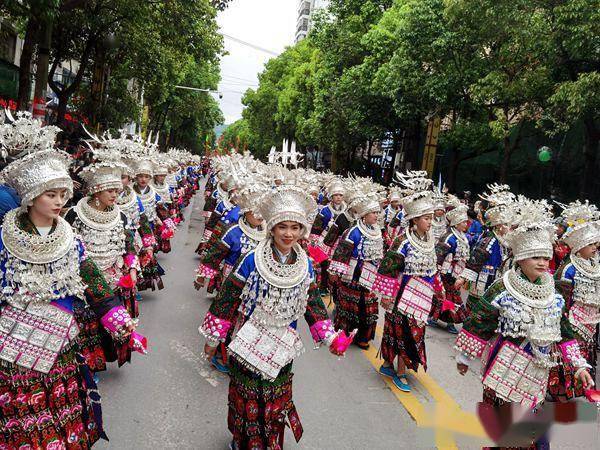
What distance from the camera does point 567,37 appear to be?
12773mm

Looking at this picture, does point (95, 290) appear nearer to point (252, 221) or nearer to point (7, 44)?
point (252, 221)

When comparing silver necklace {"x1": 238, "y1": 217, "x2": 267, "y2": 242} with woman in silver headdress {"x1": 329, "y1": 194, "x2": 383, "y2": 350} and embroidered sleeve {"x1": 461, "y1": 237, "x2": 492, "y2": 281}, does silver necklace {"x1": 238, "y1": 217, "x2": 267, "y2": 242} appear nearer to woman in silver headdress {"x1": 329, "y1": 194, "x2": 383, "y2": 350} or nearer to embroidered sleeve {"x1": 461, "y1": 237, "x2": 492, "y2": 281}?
woman in silver headdress {"x1": 329, "y1": 194, "x2": 383, "y2": 350}

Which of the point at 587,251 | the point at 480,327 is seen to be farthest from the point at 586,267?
the point at 480,327

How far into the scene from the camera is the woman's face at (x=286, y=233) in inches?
152

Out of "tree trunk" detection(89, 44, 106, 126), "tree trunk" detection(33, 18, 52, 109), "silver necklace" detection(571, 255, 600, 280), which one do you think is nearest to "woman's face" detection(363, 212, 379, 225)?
"silver necklace" detection(571, 255, 600, 280)

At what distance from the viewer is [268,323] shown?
3834mm

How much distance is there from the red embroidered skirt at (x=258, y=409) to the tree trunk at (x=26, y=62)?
1154cm

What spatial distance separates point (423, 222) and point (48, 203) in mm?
3891

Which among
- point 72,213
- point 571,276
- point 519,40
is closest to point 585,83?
point 519,40

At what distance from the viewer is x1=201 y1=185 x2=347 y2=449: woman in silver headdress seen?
3.80 metres

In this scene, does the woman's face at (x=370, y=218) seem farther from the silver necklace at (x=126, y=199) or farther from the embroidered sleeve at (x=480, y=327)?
the embroidered sleeve at (x=480, y=327)

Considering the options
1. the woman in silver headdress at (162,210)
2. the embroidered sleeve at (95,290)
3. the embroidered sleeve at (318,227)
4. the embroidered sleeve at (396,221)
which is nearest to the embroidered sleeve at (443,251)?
the embroidered sleeve at (318,227)

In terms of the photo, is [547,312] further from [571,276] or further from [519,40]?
[519,40]

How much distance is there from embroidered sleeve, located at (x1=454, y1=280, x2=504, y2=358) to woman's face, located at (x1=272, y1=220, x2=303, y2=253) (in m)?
1.54
